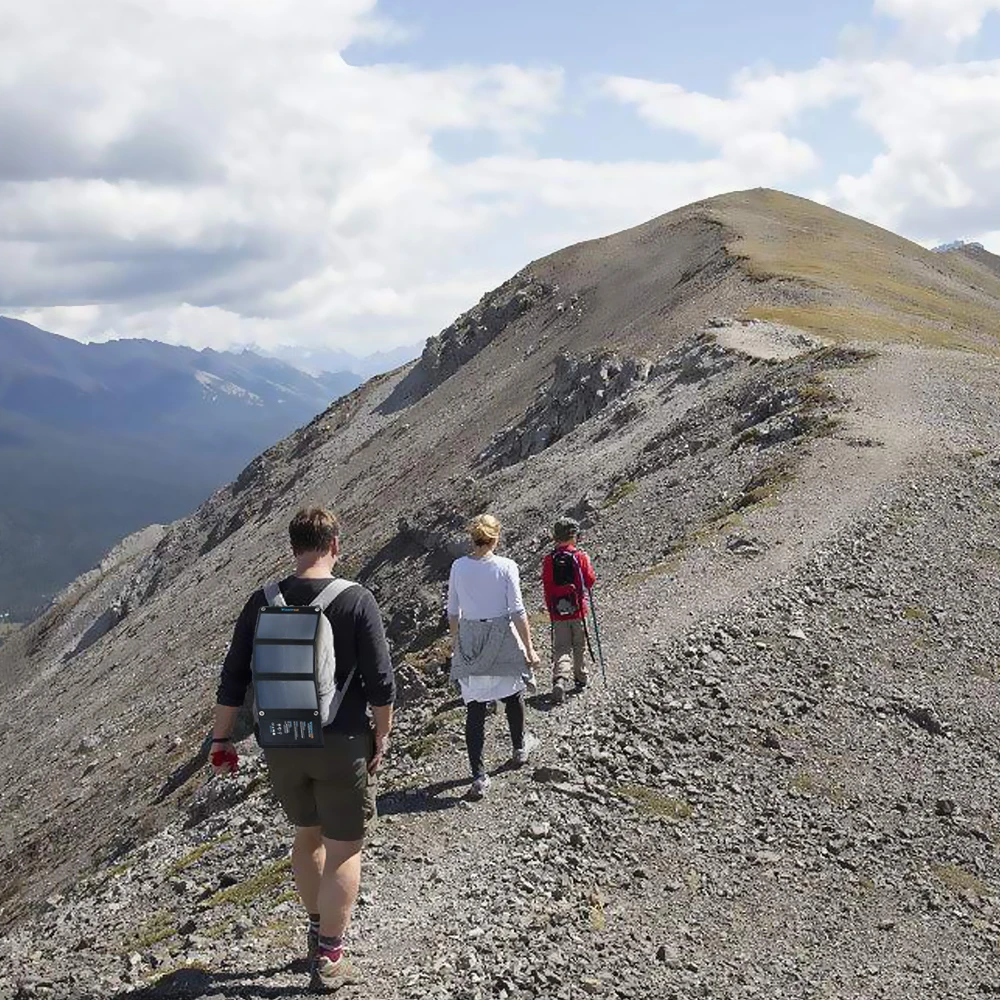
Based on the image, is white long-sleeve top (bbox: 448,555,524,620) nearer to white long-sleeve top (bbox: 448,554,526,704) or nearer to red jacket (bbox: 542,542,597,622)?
white long-sleeve top (bbox: 448,554,526,704)

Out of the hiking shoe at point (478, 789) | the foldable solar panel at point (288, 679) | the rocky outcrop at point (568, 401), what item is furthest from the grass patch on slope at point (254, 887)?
the rocky outcrop at point (568, 401)

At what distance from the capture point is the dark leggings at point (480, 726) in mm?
12406

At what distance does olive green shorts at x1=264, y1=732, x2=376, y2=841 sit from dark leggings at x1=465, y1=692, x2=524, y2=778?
12.8ft

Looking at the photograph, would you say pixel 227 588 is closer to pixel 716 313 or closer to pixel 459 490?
pixel 459 490

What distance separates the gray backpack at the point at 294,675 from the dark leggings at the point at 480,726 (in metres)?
4.41

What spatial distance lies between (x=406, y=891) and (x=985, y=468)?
2102 cm

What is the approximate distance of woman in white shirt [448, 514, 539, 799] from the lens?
39.7 feet

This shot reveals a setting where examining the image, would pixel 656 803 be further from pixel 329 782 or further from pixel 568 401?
pixel 568 401

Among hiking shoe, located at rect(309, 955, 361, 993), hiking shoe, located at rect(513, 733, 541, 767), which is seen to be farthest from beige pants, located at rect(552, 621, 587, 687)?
hiking shoe, located at rect(309, 955, 361, 993)

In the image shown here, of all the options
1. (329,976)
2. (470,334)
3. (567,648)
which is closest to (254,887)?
(329,976)

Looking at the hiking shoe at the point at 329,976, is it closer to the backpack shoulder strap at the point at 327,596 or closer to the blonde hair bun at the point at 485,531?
the backpack shoulder strap at the point at 327,596

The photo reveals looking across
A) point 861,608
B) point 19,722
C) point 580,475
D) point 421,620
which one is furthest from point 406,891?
point 19,722

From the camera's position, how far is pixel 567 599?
15.5 metres

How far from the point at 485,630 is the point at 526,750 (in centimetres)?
219
